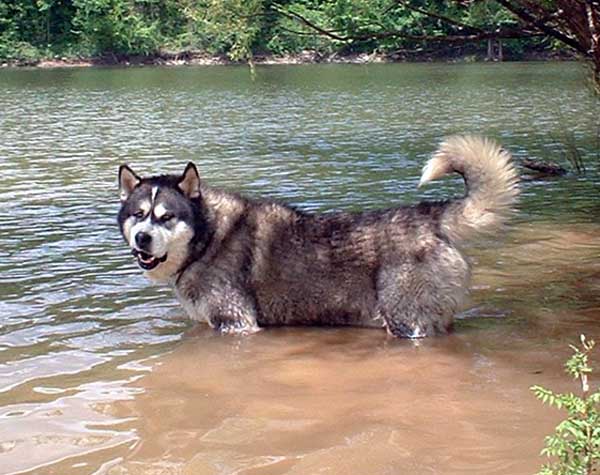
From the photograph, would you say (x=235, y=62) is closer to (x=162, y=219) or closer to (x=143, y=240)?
(x=162, y=219)

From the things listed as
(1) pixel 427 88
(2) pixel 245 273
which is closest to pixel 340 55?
(1) pixel 427 88

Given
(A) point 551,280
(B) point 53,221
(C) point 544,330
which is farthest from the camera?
(B) point 53,221

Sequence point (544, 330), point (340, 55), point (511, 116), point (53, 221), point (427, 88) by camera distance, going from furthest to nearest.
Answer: point (340, 55) < point (427, 88) < point (511, 116) < point (53, 221) < point (544, 330)

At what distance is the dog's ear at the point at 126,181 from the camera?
805cm

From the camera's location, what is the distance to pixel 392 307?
7.62 m

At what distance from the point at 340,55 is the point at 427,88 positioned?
32234 mm

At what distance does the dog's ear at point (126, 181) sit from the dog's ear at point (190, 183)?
408 mm

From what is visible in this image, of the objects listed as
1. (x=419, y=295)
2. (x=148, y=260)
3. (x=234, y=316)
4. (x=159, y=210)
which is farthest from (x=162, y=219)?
(x=419, y=295)

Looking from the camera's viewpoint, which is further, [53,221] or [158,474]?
[53,221]

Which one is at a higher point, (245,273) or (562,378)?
(245,273)

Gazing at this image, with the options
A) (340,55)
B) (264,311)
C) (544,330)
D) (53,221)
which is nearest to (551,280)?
(544,330)

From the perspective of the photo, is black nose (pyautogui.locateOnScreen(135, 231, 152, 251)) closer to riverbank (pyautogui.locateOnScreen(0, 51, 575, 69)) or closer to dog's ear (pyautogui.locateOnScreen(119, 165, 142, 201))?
dog's ear (pyautogui.locateOnScreen(119, 165, 142, 201))

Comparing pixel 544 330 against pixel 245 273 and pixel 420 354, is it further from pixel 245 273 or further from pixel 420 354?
pixel 245 273

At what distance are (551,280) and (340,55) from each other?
216ft
